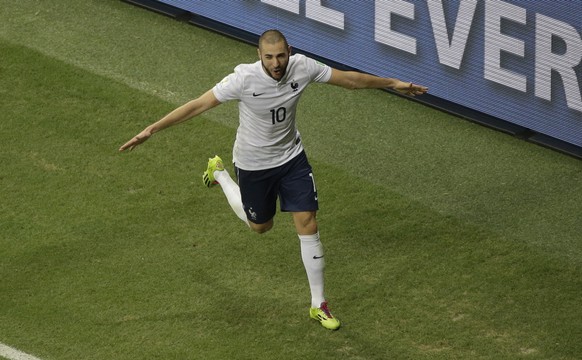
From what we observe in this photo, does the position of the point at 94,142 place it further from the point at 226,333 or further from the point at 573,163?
the point at 573,163

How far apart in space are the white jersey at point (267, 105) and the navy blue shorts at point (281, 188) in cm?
7

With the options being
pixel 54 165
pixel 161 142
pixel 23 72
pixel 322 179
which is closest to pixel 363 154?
pixel 322 179

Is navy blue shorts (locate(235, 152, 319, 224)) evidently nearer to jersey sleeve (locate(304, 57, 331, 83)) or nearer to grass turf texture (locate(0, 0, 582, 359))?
jersey sleeve (locate(304, 57, 331, 83))

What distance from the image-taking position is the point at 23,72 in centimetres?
1406

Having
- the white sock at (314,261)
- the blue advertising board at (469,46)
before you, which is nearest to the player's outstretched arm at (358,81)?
the white sock at (314,261)

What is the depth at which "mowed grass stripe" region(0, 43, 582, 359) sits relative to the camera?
10203 mm

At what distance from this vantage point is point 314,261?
33.4 feet

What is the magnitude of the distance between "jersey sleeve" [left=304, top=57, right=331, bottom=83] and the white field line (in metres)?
3.01

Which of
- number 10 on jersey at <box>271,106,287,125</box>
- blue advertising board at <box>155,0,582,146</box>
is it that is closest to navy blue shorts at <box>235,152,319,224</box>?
number 10 on jersey at <box>271,106,287,125</box>

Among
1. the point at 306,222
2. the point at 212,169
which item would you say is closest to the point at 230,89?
the point at 306,222

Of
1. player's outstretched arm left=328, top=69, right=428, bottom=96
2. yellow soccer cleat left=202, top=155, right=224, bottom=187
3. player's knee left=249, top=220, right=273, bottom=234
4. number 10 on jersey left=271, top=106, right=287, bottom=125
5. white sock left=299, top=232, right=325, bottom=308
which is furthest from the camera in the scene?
yellow soccer cleat left=202, top=155, right=224, bottom=187

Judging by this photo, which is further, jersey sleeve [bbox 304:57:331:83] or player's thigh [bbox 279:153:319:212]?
player's thigh [bbox 279:153:319:212]

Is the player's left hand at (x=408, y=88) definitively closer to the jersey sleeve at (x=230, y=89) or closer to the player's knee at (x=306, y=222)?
the player's knee at (x=306, y=222)

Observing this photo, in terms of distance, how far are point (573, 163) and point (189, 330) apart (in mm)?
4423
